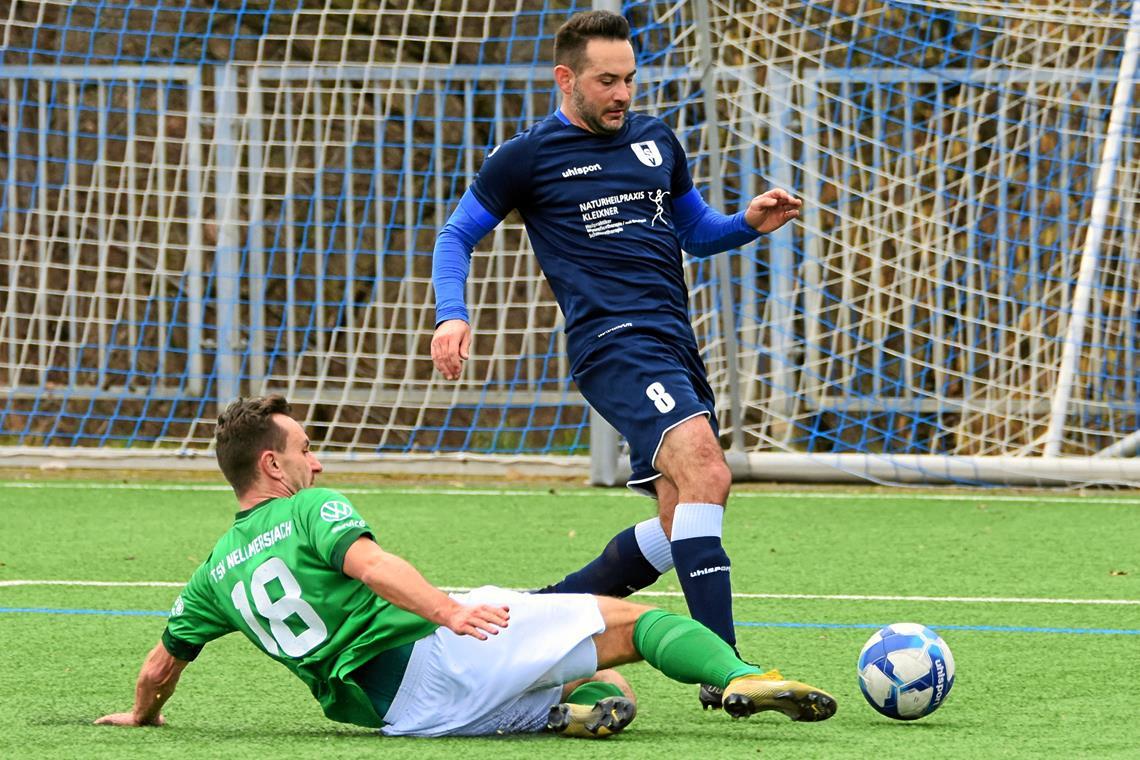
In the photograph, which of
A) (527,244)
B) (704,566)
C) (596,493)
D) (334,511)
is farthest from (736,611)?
(527,244)

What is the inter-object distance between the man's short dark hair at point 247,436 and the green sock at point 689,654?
887mm

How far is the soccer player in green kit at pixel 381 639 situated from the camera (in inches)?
156

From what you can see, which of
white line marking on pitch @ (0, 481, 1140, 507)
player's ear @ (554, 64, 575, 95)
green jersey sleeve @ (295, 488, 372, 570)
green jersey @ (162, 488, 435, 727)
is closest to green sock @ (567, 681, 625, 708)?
green jersey @ (162, 488, 435, 727)

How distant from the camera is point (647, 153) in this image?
4.95m

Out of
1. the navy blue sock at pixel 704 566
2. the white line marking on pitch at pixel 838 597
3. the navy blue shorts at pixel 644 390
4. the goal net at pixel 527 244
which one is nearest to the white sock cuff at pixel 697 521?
the navy blue sock at pixel 704 566

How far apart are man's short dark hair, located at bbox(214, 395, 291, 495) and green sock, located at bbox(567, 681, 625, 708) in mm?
834

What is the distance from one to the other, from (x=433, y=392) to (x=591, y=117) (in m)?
6.41

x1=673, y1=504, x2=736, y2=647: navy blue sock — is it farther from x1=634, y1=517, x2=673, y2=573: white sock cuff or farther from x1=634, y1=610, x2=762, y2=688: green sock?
x1=634, y1=610, x2=762, y2=688: green sock

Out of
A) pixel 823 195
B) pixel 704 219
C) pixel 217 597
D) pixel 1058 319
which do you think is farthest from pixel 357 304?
pixel 217 597

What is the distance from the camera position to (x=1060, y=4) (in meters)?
11.4

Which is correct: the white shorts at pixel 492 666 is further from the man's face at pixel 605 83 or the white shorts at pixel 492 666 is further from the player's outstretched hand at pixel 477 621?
the man's face at pixel 605 83

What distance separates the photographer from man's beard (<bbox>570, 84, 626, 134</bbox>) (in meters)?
4.87

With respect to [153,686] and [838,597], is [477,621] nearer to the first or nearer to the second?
[153,686]

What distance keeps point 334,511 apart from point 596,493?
222 inches
